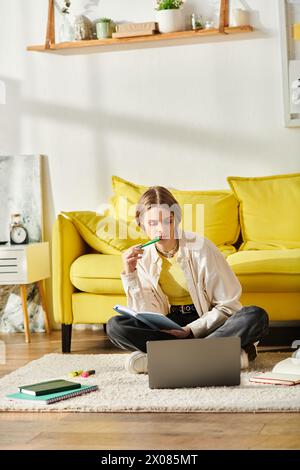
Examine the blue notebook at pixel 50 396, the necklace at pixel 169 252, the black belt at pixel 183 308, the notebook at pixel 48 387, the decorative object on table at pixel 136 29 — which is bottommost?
the blue notebook at pixel 50 396

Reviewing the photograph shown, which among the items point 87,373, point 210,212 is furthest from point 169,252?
point 210,212

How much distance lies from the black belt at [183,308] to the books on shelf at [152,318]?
1.05ft

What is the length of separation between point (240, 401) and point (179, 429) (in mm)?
376

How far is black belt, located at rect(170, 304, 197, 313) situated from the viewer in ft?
12.7

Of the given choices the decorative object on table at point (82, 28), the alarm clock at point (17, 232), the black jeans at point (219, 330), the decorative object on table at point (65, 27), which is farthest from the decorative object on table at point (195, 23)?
the black jeans at point (219, 330)

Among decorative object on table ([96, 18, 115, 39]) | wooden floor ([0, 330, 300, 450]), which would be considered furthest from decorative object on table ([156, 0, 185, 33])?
wooden floor ([0, 330, 300, 450])

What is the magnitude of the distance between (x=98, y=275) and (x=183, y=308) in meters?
0.66

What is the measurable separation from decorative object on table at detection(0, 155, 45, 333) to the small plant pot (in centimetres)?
83

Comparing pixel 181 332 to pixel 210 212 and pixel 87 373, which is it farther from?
pixel 210 212

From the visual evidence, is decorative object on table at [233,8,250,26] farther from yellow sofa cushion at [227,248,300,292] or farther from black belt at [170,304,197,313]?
black belt at [170,304,197,313]

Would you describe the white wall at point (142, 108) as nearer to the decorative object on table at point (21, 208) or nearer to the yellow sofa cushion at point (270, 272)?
the decorative object on table at point (21, 208)

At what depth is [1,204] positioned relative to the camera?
5395 millimetres

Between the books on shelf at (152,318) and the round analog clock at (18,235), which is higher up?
the round analog clock at (18,235)

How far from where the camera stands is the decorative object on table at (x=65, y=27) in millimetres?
5322
